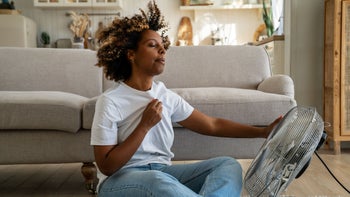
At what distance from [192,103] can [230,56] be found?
705 millimetres

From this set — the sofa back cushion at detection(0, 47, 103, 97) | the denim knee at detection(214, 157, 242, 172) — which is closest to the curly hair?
the denim knee at detection(214, 157, 242, 172)

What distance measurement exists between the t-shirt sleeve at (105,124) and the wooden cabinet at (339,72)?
195 centimetres

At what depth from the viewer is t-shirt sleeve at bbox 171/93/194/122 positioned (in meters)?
1.31

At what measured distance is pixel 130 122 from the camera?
1.16m

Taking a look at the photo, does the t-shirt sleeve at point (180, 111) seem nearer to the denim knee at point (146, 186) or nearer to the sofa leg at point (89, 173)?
the denim knee at point (146, 186)

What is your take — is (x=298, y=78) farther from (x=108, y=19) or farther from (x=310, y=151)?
(x=108, y=19)

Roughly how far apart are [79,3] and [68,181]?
3062mm

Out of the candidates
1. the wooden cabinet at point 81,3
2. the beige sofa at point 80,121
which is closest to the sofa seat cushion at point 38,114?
the beige sofa at point 80,121

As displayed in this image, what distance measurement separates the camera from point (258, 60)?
7.51 ft

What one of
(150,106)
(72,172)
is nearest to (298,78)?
(72,172)

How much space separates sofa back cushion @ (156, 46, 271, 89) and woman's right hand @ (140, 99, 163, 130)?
111cm

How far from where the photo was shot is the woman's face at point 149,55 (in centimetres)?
118

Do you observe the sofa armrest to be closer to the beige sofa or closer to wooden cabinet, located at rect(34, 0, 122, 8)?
the beige sofa

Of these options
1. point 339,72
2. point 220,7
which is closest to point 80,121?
point 339,72
